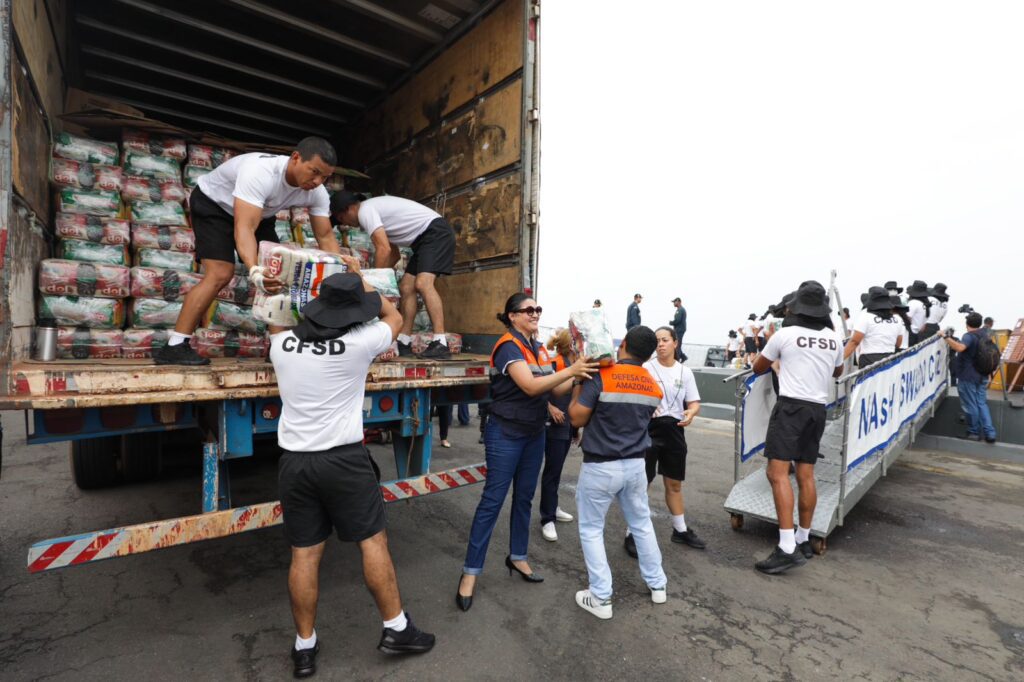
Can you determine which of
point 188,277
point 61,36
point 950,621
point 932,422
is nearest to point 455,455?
point 188,277

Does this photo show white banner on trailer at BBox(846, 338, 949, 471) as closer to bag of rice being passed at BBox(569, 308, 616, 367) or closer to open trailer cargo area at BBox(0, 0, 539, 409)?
bag of rice being passed at BBox(569, 308, 616, 367)

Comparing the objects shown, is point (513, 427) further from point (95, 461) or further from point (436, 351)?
point (95, 461)

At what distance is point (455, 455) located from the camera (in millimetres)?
6168

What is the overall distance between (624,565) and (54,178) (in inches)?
189

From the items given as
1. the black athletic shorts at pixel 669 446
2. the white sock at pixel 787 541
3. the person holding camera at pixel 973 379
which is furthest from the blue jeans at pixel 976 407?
the black athletic shorts at pixel 669 446

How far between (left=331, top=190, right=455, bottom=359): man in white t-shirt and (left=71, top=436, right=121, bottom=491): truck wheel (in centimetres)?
→ 280

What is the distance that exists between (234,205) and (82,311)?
1.25 meters

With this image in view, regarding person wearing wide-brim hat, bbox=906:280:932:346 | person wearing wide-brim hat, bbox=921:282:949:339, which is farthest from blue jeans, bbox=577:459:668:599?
person wearing wide-brim hat, bbox=921:282:949:339

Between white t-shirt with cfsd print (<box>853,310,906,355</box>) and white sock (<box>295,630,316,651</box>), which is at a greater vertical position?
white t-shirt with cfsd print (<box>853,310,906,355</box>)

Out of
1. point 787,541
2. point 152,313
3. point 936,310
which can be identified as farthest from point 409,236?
point 936,310

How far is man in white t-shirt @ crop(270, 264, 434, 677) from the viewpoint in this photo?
2242 mm

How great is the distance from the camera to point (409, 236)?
4.28 metres

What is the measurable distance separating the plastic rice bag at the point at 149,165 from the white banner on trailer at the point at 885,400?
5.69 meters

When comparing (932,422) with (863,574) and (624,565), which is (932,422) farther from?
(624,565)
